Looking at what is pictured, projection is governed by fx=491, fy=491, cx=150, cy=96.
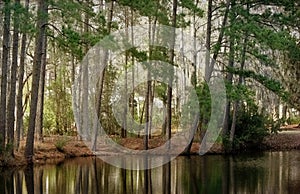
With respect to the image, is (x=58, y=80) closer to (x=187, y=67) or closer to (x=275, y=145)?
(x=187, y=67)

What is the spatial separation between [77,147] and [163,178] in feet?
24.3

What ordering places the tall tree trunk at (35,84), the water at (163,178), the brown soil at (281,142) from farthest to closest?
the brown soil at (281,142)
the tall tree trunk at (35,84)
the water at (163,178)

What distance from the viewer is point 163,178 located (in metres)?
10.5

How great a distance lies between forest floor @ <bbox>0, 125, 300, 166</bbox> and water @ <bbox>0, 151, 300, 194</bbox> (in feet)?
2.99

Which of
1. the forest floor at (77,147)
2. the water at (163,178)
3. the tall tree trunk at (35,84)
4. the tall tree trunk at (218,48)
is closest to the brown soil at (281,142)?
the forest floor at (77,147)

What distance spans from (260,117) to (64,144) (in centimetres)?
783

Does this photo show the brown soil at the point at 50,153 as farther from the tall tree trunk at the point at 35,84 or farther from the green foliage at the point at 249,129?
the green foliage at the point at 249,129

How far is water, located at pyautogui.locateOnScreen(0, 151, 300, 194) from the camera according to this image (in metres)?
8.76

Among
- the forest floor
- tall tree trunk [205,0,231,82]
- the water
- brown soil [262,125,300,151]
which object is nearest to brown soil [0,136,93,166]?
the forest floor

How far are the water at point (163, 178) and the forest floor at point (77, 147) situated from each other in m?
0.91

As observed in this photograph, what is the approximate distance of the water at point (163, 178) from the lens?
8.76 m

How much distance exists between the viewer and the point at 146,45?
18.8 m

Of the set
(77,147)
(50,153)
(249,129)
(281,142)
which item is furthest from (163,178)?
(281,142)

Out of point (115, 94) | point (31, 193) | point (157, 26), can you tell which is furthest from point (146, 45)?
point (31, 193)
